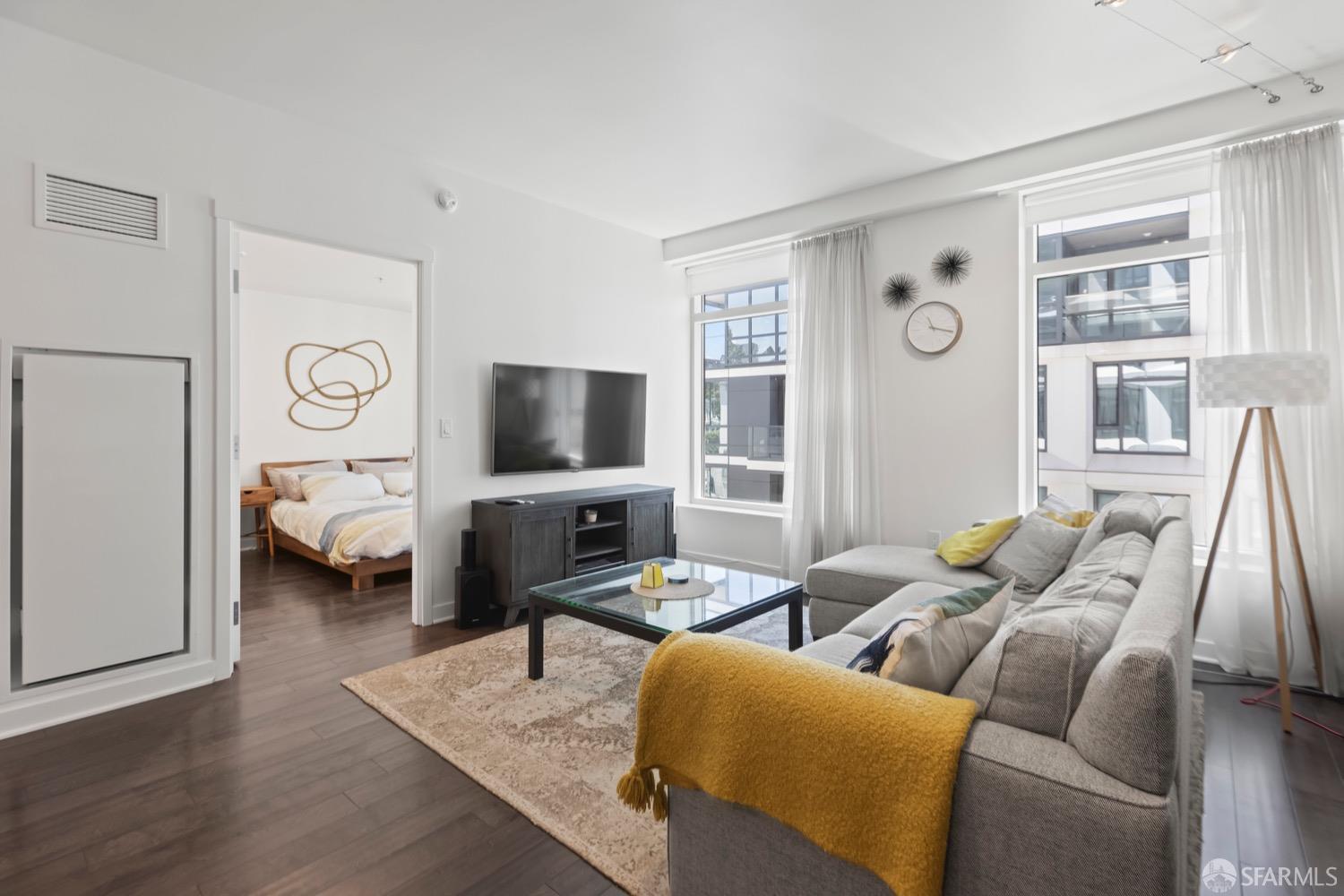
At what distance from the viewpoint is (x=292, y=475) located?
611cm

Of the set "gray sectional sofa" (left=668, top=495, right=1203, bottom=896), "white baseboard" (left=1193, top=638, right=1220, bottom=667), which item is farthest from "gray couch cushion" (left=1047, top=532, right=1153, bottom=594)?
"white baseboard" (left=1193, top=638, right=1220, bottom=667)

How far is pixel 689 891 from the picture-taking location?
1.43 meters

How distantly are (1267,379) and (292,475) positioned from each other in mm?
7009

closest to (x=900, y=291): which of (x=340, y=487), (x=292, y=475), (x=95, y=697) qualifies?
(x=95, y=697)

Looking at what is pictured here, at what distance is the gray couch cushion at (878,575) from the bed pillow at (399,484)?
14.7ft

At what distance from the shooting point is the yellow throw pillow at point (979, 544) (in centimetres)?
319

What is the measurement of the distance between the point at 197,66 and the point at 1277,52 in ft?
15.2

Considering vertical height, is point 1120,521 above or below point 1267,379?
below

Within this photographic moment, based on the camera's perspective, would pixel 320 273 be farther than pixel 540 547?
Yes

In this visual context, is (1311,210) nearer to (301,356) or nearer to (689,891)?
(689,891)

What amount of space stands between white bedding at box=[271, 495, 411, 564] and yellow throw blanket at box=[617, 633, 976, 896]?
386 cm

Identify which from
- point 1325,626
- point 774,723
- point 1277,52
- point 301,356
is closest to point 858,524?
point 1325,626

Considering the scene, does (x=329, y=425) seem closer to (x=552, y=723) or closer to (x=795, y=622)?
(x=552, y=723)

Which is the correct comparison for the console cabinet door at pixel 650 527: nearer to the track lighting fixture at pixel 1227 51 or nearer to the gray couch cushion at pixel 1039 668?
the gray couch cushion at pixel 1039 668
